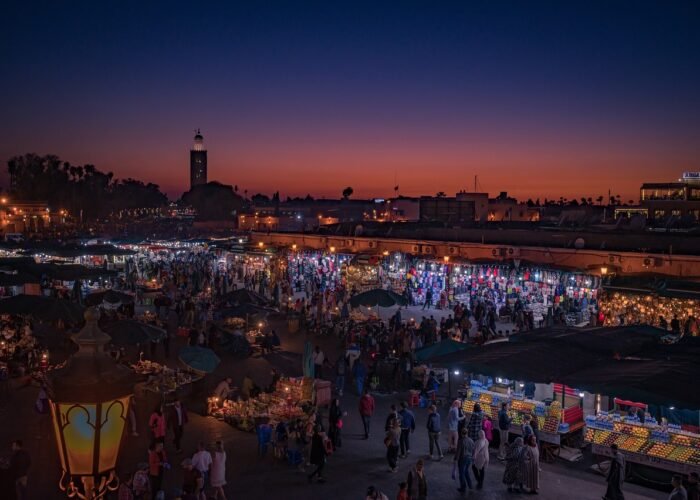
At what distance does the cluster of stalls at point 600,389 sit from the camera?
1001 cm

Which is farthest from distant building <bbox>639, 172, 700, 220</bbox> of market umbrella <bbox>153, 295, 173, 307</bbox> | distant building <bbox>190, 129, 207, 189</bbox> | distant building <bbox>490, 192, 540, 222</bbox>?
distant building <bbox>190, 129, 207, 189</bbox>

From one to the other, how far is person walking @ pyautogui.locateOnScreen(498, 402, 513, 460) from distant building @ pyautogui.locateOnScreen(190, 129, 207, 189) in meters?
166

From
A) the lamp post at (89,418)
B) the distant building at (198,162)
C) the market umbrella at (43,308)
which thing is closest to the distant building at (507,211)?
the market umbrella at (43,308)

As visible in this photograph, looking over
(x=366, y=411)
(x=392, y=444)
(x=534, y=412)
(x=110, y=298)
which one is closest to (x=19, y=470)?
(x=392, y=444)

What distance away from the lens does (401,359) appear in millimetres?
16297

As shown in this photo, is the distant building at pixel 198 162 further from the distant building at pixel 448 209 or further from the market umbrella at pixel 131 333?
the market umbrella at pixel 131 333

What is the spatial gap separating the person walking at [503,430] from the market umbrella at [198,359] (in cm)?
649

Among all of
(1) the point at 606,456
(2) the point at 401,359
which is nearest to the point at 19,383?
(2) the point at 401,359

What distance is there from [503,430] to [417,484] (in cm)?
325

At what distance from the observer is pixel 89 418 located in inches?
139

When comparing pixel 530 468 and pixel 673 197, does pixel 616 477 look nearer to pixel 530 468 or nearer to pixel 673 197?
pixel 530 468

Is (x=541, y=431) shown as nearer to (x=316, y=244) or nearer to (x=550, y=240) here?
(x=550, y=240)

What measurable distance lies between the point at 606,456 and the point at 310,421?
17.3 ft

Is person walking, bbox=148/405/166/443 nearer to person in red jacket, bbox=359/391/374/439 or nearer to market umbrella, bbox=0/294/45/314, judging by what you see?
person in red jacket, bbox=359/391/374/439
